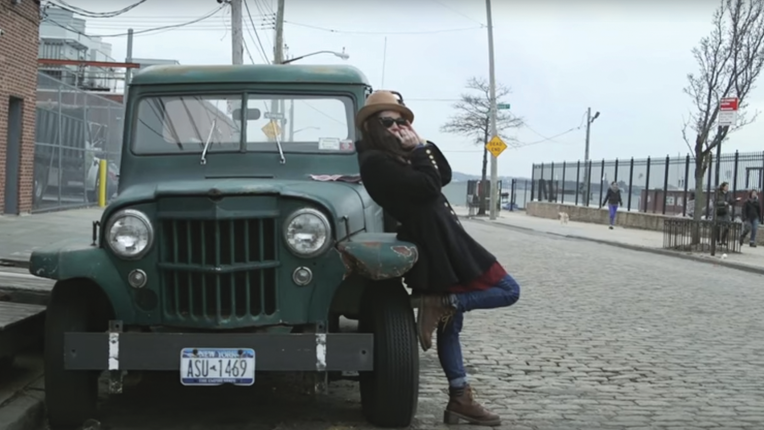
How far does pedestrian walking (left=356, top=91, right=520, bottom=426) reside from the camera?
16.5ft

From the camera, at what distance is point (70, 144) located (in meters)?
23.1

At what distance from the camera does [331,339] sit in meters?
4.77

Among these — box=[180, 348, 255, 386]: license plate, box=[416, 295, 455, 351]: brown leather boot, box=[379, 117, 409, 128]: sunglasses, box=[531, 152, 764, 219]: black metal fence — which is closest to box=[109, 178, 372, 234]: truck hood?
box=[379, 117, 409, 128]: sunglasses

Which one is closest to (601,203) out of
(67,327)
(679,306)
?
(679,306)

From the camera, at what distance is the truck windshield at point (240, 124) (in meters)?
6.15

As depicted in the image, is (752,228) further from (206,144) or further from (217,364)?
(217,364)

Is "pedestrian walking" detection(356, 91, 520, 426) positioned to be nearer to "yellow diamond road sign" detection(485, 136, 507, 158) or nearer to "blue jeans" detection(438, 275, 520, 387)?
"blue jeans" detection(438, 275, 520, 387)

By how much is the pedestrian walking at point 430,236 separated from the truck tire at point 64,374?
71.8 inches

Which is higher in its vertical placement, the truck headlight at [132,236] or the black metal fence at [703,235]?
the truck headlight at [132,236]

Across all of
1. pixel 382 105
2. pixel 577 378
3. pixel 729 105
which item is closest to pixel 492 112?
pixel 729 105

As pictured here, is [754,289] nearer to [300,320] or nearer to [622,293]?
[622,293]

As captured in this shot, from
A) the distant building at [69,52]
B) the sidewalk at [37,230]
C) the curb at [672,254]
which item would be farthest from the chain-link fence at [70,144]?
the curb at [672,254]

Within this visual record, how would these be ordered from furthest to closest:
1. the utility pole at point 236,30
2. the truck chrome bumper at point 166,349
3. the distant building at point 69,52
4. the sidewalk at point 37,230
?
the distant building at point 69,52, the utility pole at point 236,30, the sidewalk at point 37,230, the truck chrome bumper at point 166,349

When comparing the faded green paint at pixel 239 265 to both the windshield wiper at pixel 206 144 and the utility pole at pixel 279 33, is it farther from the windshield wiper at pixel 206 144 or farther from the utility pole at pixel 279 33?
the utility pole at pixel 279 33
